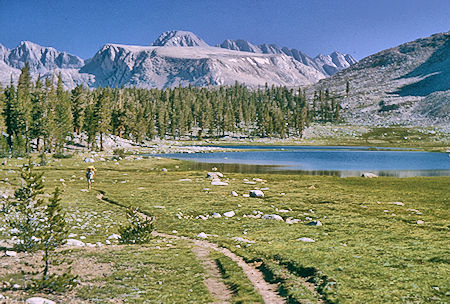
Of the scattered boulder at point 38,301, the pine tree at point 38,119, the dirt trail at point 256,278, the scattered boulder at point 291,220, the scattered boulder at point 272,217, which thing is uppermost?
the pine tree at point 38,119

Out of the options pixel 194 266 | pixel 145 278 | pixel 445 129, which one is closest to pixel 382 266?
pixel 194 266

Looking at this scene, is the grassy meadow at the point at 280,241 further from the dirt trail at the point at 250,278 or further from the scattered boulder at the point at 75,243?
the scattered boulder at the point at 75,243

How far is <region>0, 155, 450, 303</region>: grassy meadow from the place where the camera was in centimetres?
1428

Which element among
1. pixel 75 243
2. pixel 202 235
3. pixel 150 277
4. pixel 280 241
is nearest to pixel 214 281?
pixel 150 277

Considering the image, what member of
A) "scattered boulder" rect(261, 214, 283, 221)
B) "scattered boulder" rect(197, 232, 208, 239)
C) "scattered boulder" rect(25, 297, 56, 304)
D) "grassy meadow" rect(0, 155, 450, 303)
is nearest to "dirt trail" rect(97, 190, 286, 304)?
"grassy meadow" rect(0, 155, 450, 303)

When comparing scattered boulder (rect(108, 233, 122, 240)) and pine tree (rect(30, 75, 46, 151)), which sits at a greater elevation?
pine tree (rect(30, 75, 46, 151))

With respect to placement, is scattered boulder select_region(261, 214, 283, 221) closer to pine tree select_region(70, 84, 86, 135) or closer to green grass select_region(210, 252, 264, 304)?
green grass select_region(210, 252, 264, 304)

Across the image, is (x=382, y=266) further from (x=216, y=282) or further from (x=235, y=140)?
(x=235, y=140)

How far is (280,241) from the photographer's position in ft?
79.1

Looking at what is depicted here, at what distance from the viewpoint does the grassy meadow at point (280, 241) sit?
562 inches

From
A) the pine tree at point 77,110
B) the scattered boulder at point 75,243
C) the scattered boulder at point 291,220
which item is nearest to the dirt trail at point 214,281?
the scattered boulder at point 75,243

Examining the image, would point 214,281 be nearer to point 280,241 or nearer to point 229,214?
point 280,241

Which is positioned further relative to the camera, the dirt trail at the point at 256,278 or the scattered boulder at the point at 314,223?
the scattered boulder at the point at 314,223

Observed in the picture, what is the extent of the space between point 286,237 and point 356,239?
4.94 m
